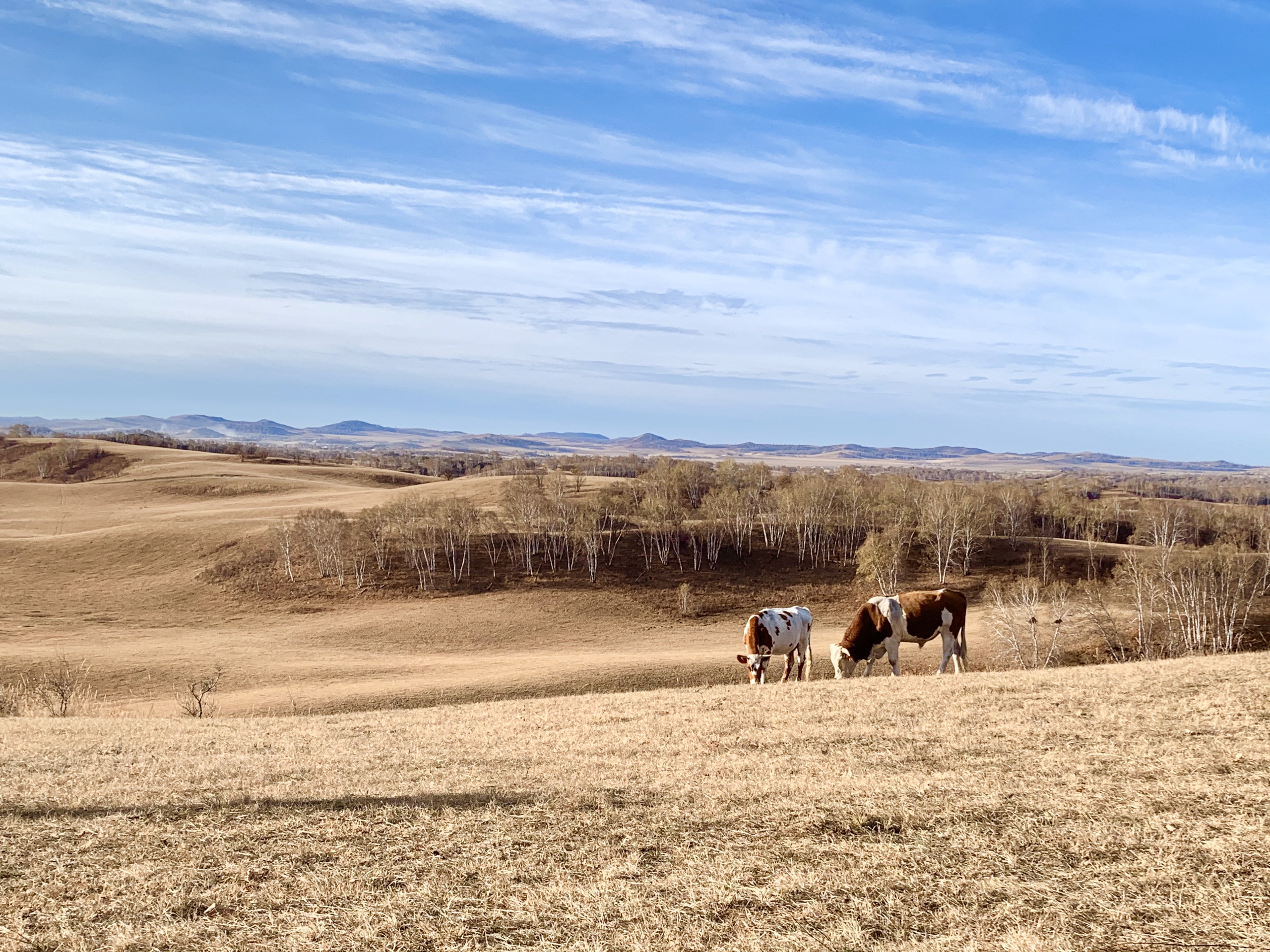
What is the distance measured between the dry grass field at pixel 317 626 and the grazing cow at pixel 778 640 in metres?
16.6

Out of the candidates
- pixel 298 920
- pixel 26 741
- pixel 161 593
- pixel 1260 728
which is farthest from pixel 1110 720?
pixel 161 593

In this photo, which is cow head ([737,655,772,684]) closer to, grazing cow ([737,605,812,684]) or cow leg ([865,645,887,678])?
grazing cow ([737,605,812,684])

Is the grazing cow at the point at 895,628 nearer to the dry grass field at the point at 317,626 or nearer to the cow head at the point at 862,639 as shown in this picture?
the cow head at the point at 862,639

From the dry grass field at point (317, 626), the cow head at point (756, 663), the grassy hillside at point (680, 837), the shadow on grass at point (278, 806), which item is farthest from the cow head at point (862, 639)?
the dry grass field at point (317, 626)

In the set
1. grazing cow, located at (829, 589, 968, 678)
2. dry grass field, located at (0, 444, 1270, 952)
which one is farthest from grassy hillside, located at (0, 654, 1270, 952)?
grazing cow, located at (829, 589, 968, 678)

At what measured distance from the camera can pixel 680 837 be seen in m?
9.47

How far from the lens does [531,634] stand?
2557 inches

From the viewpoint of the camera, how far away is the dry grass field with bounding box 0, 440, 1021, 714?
4375cm

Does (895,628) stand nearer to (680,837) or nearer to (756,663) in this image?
(756,663)

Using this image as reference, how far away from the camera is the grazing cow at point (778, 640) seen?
2722 cm

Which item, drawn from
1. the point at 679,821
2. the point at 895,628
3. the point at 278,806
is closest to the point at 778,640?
the point at 895,628

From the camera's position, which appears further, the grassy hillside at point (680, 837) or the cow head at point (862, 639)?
the cow head at point (862, 639)

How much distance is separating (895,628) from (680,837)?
60.5ft

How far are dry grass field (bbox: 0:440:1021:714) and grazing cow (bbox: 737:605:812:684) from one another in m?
16.6
